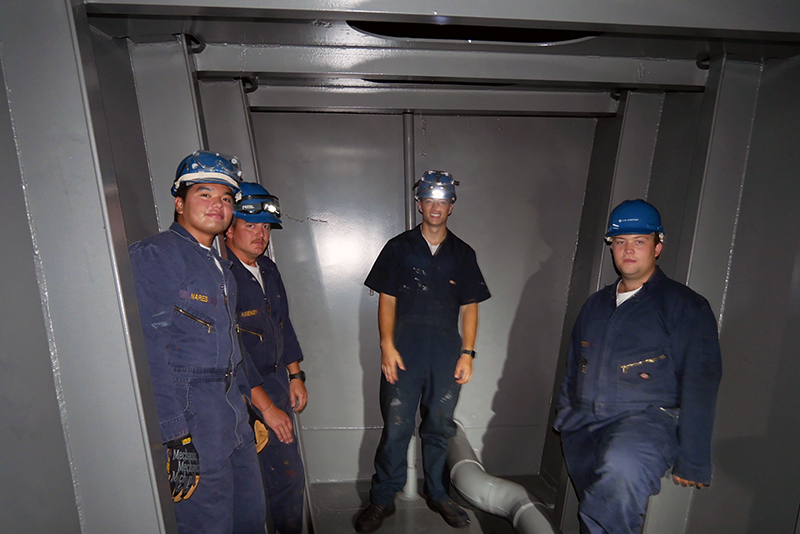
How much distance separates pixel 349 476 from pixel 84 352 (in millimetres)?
1742

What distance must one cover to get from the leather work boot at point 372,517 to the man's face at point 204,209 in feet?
4.74

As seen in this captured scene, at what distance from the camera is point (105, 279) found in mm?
1036

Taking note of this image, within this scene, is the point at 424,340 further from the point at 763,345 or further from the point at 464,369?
the point at 763,345

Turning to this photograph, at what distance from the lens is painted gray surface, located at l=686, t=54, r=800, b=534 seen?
1.49 meters

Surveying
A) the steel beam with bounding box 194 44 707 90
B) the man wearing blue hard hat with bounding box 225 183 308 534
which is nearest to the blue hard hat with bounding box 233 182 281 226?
the man wearing blue hard hat with bounding box 225 183 308 534

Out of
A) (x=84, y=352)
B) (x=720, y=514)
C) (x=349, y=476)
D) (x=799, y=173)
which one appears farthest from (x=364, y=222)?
(x=720, y=514)

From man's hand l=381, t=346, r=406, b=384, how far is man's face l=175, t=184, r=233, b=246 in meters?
0.97

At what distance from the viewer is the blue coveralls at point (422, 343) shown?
81.4 inches

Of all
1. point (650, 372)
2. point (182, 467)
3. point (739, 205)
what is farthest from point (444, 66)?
point (182, 467)

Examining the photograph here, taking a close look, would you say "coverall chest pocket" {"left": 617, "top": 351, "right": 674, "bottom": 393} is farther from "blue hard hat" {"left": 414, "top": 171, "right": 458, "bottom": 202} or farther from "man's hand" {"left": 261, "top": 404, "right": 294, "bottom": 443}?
"man's hand" {"left": 261, "top": 404, "right": 294, "bottom": 443}

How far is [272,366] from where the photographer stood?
1.76 metres

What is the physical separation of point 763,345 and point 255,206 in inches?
71.0

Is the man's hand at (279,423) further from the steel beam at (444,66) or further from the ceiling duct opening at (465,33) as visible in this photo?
the ceiling duct opening at (465,33)

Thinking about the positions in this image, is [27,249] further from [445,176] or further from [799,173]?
[799,173]
